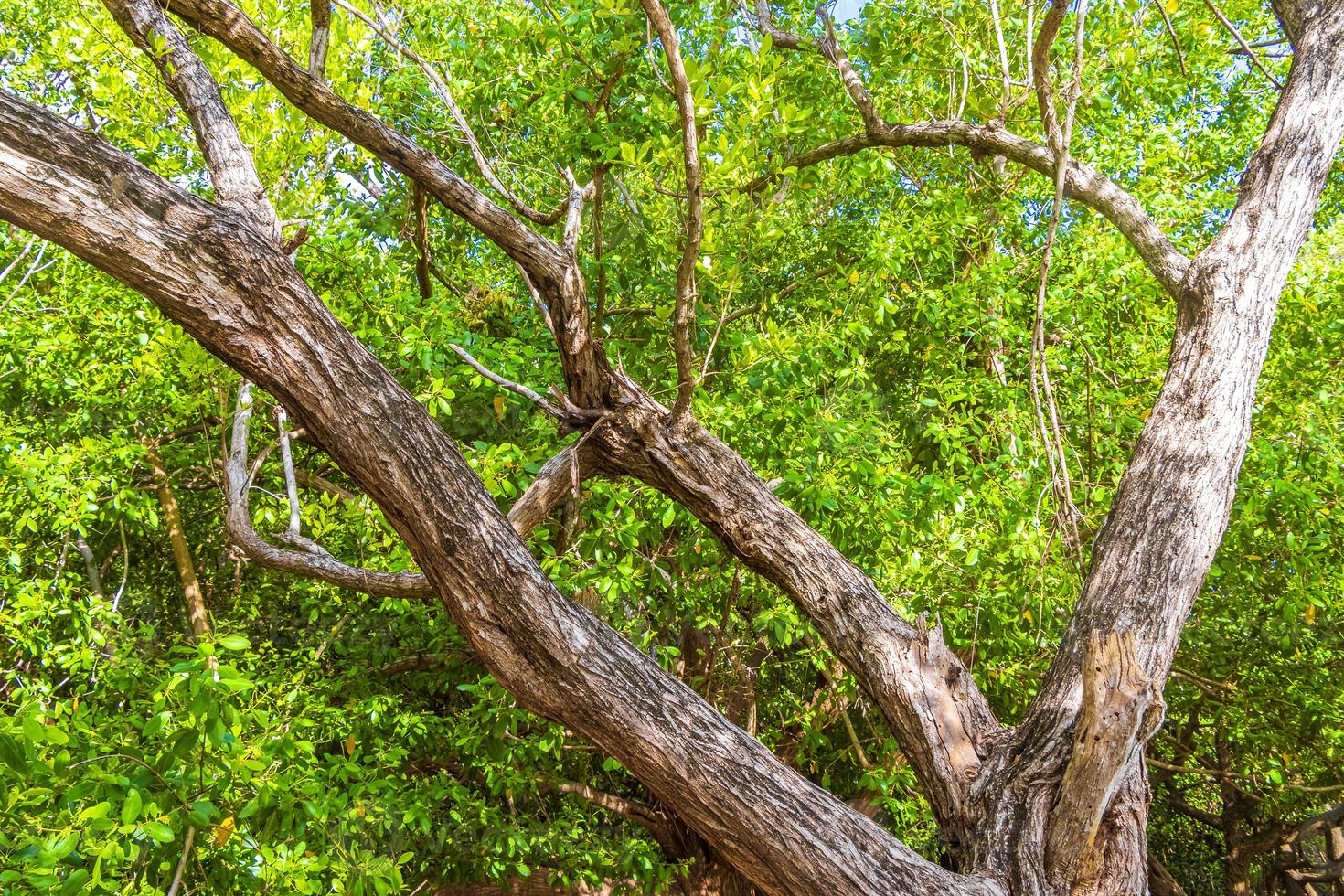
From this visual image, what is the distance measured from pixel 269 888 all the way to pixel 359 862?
0.50 meters

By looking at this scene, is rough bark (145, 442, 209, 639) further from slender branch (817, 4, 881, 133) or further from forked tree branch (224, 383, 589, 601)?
slender branch (817, 4, 881, 133)

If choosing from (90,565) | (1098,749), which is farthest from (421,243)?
(1098,749)

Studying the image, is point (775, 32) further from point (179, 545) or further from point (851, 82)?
point (179, 545)

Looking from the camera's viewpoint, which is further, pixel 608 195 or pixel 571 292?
pixel 608 195

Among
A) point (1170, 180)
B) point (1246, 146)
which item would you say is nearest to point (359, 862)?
point (1170, 180)

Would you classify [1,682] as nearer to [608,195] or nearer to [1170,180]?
[608,195]

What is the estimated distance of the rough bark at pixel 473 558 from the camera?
205cm

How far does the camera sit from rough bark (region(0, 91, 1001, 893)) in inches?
80.9

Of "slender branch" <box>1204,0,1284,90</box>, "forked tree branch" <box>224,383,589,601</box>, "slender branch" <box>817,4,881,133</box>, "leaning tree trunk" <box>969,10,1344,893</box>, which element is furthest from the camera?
"slender branch" <box>817,4,881,133</box>

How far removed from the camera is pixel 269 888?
221 centimetres

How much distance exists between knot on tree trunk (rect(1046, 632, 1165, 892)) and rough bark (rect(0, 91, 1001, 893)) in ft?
0.73

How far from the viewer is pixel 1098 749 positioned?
2305mm

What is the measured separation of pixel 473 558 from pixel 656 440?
1003 mm

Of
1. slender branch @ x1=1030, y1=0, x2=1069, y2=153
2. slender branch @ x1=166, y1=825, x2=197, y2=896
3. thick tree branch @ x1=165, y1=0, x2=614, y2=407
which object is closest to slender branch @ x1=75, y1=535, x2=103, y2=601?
thick tree branch @ x1=165, y1=0, x2=614, y2=407
